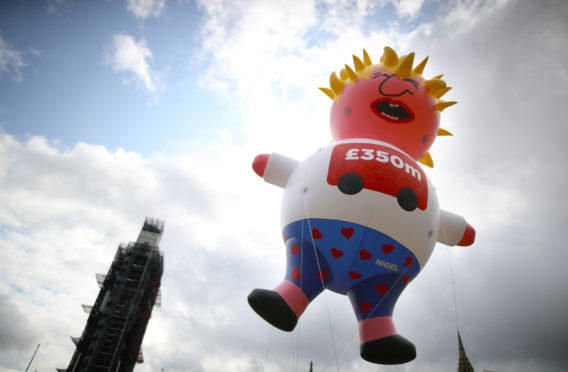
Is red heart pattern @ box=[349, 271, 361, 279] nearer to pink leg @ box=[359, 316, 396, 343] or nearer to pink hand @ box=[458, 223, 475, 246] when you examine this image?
pink leg @ box=[359, 316, 396, 343]

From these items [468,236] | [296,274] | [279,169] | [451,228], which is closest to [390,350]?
[296,274]

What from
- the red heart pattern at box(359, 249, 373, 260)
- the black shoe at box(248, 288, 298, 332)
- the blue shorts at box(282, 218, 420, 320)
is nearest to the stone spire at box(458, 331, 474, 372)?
the blue shorts at box(282, 218, 420, 320)

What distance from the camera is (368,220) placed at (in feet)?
19.1

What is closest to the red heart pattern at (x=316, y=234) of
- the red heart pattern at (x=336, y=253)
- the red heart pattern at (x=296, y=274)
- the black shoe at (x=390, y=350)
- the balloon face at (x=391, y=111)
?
the red heart pattern at (x=336, y=253)

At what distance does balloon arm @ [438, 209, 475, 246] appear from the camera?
7566mm

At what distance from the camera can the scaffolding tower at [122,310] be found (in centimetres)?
2635

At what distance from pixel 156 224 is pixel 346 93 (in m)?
35.8

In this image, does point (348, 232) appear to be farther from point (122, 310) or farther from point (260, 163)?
point (122, 310)

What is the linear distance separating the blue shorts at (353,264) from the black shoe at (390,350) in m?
0.46

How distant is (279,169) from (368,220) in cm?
247

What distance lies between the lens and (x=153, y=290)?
35.0 meters

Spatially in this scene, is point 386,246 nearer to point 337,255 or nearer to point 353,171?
point 337,255

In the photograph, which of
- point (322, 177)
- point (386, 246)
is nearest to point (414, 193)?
point (386, 246)

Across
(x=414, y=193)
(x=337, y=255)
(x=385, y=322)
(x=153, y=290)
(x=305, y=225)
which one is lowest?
(x=385, y=322)
